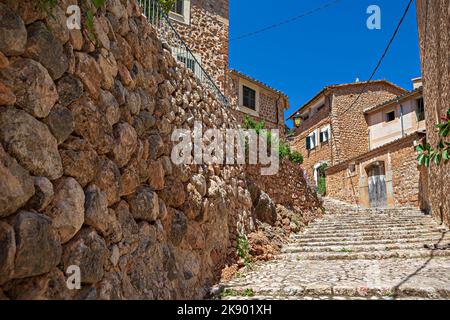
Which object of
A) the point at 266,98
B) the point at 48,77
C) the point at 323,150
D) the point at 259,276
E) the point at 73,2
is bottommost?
the point at 259,276

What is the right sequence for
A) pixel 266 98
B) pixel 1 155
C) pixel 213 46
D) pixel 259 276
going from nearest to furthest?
1. pixel 1 155
2. pixel 259 276
3. pixel 213 46
4. pixel 266 98

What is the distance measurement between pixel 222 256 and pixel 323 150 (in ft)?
61.8

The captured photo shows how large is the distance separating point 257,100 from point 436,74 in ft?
34.3

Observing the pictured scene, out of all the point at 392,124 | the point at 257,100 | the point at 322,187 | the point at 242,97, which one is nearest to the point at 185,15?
the point at 242,97

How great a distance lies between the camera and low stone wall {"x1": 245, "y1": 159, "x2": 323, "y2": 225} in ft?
27.8

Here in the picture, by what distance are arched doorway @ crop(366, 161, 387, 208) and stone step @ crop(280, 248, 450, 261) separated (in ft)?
32.2

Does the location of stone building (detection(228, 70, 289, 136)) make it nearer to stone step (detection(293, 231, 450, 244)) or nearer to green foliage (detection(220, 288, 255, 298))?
stone step (detection(293, 231, 450, 244))

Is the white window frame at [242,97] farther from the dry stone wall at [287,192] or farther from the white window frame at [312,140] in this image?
the white window frame at [312,140]

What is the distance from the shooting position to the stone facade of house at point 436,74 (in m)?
6.75

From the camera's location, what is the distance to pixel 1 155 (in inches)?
71.2

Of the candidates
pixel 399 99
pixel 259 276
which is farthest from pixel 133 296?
pixel 399 99

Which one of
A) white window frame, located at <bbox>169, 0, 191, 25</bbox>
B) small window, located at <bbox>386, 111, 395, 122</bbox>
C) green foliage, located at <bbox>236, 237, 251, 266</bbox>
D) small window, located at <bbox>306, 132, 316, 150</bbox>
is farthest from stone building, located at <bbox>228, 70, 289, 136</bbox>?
green foliage, located at <bbox>236, 237, 251, 266</bbox>

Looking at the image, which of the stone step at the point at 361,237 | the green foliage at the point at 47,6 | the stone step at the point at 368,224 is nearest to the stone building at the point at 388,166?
the stone step at the point at 368,224

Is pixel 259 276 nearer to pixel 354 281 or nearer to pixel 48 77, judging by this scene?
pixel 354 281
